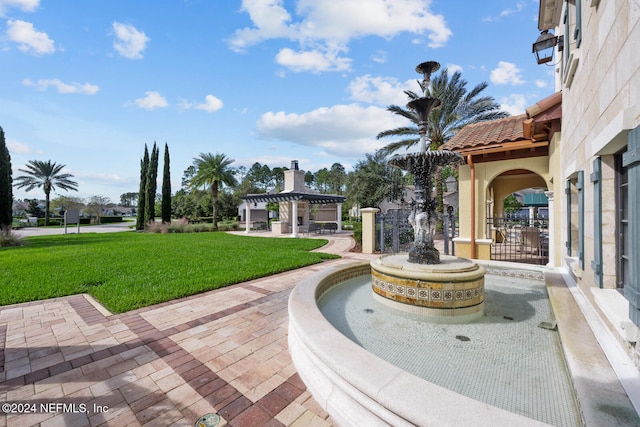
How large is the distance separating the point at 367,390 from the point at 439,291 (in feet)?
8.81

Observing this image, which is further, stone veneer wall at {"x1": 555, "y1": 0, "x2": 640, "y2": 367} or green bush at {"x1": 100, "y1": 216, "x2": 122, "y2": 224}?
green bush at {"x1": 100, "y1": 216, "x2": 122, "y2": 224}

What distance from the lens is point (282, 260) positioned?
10180mm

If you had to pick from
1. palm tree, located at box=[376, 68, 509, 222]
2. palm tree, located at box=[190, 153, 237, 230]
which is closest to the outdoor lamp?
palm tree, located at box=[376, 68, 509, 222]

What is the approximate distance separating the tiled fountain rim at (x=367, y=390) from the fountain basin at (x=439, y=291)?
177cm

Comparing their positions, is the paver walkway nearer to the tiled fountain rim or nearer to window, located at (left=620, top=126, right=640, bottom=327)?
the tiled fountain rim

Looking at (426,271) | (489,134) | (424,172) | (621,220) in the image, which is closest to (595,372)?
(621,220)

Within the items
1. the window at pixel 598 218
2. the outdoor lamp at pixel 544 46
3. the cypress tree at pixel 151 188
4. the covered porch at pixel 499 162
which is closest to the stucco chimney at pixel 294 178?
the cypress tree at pixel 151 188

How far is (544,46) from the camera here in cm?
714

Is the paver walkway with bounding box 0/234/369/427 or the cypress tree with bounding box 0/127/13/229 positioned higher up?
the cypress tree with bounding box 0/127/13/229

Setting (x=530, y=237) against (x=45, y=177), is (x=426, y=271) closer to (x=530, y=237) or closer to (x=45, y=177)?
(x=530, y=237)

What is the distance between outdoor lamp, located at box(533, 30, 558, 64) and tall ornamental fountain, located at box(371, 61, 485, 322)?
405cm

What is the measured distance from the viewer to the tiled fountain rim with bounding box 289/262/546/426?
5.36 ft

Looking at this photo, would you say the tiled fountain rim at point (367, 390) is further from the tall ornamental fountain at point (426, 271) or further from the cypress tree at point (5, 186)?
the cypress tree at point (5, 186)

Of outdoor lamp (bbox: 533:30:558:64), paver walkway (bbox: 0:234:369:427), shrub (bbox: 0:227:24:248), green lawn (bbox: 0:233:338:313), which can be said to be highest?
outdoor lamp (bbox: 533:30:558:64)
